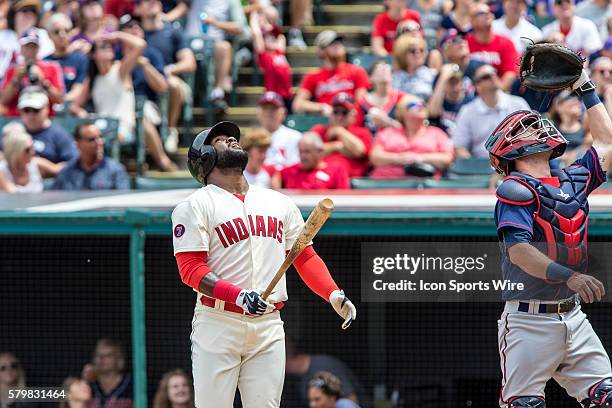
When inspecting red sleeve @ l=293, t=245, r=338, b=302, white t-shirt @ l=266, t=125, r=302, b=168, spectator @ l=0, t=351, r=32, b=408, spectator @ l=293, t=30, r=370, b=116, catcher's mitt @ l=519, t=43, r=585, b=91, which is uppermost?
spectator @ l=293, t=30, r=370, b=116

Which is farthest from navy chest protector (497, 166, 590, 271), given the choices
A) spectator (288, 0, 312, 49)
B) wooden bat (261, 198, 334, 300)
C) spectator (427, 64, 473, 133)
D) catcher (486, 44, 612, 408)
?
spectator (288, 0, 312, 49)

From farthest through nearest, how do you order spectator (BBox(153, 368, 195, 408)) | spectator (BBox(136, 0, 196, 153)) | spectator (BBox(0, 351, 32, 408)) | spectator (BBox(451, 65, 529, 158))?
spectator (BBox(136, 0, 196, 153)) → spectator (BBox(451, 65, 529, 158)) → spectator (BBox(0, 351, 32, 408)) → spectator (BBox(153, 368, 195, 408))

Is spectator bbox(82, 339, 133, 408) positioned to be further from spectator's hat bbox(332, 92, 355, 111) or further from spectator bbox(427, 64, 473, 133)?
spectator bbox(427, 64, 473, 133)

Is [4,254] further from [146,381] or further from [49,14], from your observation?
[49,14]

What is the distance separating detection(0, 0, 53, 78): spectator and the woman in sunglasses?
14.4 ft

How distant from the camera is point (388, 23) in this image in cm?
1027

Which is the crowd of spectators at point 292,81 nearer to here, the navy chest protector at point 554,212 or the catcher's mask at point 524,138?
the catcher's mask at point 524,138

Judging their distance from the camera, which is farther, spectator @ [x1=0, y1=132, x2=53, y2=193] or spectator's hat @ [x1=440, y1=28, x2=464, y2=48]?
spectator's hat @ [x1=440, y1=28, x2=464, y2=48]

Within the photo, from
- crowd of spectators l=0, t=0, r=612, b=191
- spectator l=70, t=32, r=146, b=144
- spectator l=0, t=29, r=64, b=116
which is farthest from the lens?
spectator l=0, t=29, r=64, b=116

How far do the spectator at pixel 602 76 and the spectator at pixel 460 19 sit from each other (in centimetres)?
146

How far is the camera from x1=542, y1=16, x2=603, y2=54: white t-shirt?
9570mm

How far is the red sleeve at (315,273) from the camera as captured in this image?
15.7 ft

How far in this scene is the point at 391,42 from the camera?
33.9 ft

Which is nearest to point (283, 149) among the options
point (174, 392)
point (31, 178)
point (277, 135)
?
point (277, 135)
